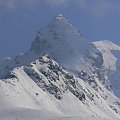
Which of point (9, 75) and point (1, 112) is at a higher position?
point (9, 75)

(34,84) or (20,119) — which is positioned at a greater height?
(34,84)

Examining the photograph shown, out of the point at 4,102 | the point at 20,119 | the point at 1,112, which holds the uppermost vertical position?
the point at 4,102

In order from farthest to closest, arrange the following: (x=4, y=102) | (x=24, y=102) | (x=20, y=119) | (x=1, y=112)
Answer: (x=24, y=102) < (x=4, y=102) < (x=1, y=112) < (x=20, y=119)

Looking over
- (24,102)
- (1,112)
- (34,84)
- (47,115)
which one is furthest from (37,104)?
(47,115)

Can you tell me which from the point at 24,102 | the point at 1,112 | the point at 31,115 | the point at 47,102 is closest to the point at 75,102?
the point at 47,102

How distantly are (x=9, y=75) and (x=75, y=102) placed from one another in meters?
26.5

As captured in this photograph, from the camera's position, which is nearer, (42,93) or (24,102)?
(24,102)

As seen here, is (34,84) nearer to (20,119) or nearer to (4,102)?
(4,102)

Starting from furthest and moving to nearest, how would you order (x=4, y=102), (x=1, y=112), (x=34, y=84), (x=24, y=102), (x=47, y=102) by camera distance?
1. (x=34, y=84)
2. (x=47, y=102)
3. (x=24, y=102)
4. (x=4, y=102)
5. (x=1, y=112)

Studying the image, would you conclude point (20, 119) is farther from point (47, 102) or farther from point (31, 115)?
point (47, 102)

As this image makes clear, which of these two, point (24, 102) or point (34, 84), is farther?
point (34, 84)

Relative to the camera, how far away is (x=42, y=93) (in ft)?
611

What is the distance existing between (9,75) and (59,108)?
70.8 feet

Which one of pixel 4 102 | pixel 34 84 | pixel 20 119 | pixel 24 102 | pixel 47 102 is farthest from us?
pixel 34 84
